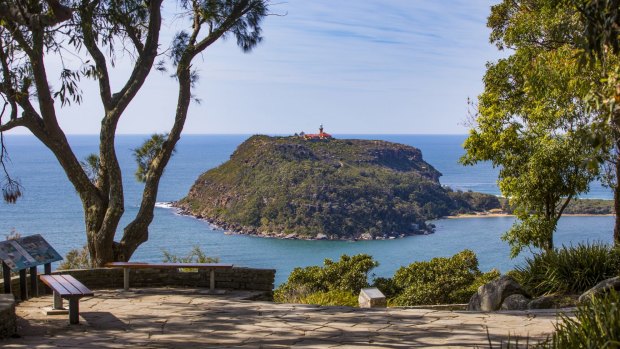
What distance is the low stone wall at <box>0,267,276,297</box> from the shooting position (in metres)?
10.4

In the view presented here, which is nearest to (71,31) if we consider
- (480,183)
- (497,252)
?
(497,252)

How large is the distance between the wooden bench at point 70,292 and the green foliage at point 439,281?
922 centimetres

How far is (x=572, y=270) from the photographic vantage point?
1021 cm

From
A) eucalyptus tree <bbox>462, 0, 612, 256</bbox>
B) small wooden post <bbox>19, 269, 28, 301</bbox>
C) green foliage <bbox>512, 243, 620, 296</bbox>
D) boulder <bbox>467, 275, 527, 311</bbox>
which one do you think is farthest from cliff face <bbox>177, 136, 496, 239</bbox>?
small wooden post <bbox>19, 269, 28, 301</bbox>

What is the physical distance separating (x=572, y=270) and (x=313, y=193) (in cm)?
5739

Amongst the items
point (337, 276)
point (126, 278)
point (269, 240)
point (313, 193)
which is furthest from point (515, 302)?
point (313, 193)

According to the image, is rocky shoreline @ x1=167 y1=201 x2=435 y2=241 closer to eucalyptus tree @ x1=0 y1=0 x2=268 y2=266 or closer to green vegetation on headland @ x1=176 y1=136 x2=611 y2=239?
green vegetation on headland @ x1=176 y1=136 x2=611 y2=239

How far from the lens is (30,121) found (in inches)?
451

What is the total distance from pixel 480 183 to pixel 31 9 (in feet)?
401

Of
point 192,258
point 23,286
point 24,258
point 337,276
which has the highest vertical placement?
point 24,258

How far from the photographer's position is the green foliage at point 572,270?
10102mm

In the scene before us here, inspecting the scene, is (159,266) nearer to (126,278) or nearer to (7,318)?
(126,278)

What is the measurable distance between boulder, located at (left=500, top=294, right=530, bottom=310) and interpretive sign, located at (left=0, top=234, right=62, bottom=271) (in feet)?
19.8

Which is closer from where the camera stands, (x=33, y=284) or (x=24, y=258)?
(x=24, y=258)
